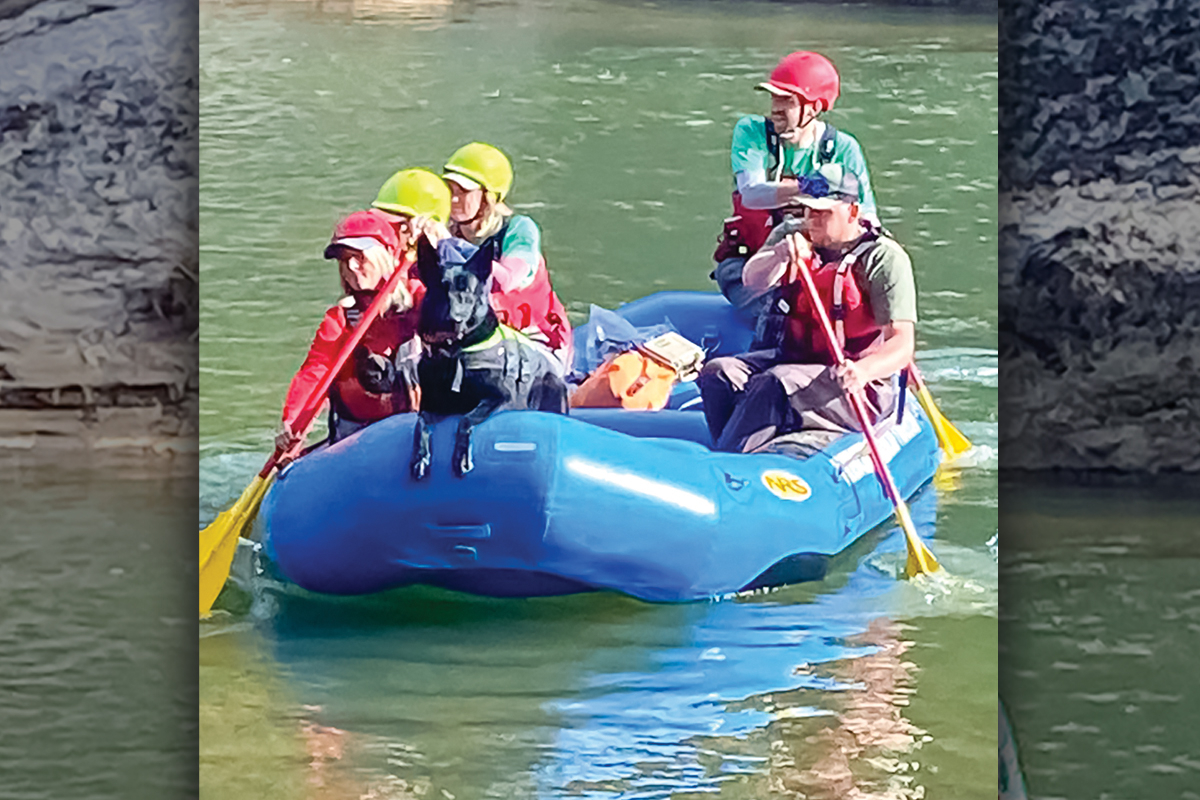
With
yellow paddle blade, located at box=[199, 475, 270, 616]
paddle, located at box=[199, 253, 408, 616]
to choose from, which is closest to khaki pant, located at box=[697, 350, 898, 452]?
paddle, located at box=[199, 253, 408, 616]

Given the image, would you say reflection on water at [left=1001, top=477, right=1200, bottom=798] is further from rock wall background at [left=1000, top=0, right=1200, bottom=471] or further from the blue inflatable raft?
the blue inflatable raft

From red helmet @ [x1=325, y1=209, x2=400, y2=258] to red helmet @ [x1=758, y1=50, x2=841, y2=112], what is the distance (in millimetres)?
642

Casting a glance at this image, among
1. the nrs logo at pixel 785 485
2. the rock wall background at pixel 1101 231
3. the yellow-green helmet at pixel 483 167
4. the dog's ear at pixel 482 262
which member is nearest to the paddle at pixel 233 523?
the dog's ear at pixel 482 262

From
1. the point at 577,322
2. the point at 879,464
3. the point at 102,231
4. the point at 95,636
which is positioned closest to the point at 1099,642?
the point at 879,464

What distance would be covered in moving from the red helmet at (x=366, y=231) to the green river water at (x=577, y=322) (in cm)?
3

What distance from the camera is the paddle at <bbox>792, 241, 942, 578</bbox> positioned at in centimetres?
183

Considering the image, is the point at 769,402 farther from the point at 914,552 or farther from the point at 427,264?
the point at 427,264

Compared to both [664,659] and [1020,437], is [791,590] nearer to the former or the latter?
[664,659]

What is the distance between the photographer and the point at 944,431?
1851 mm

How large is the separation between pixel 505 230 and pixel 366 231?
0.22 meters

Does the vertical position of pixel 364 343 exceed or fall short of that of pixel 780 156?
it falls short

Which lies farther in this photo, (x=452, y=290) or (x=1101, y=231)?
(x=1101, y=231)

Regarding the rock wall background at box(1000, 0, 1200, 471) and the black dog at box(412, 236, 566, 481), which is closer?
the black dog at box(412, 236, 566, 481)

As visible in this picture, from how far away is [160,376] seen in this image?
185 cm
